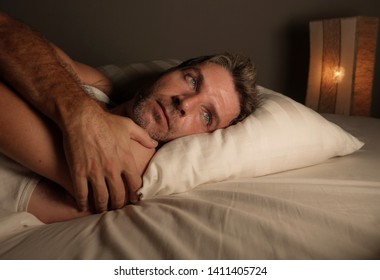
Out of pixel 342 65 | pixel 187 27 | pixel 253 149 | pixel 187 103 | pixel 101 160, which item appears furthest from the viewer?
pixel 187 27

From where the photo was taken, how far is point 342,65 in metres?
1.90

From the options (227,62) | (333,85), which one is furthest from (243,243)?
(333,85)

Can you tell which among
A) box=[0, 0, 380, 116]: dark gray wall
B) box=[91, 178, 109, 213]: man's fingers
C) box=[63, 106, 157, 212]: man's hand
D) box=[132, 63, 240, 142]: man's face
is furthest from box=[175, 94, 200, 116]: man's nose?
box=[0, 0, 380, 116]: dark gray wall

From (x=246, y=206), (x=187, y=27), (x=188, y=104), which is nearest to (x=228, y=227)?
(x=246, y=206)

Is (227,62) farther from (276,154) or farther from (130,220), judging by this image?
(130,220)

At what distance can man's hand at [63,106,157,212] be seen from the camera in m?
0.74

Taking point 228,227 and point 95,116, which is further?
point 95,116

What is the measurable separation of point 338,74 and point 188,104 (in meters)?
1.24

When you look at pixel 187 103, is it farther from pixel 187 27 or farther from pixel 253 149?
pixel 187 27

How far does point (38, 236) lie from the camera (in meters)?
0.66

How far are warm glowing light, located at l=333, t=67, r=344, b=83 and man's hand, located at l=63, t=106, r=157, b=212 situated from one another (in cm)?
150

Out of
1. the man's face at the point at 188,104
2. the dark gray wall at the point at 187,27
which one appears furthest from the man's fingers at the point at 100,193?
the dark gray wall at the point at 187,27

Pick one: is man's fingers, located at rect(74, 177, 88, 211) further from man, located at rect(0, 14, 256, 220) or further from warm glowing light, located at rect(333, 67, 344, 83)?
warm glowing light, located at rect(333, 67, 344, 83)

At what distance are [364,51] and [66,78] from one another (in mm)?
1645
